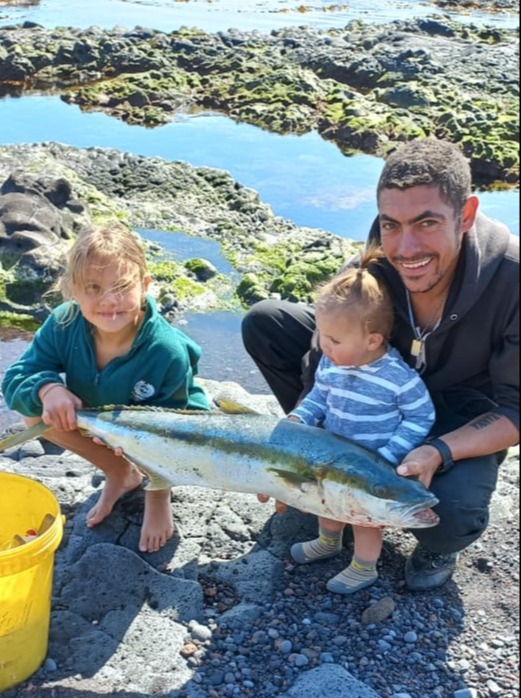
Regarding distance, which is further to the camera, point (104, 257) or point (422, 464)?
point (104, 257)

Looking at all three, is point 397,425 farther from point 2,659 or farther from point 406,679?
point 2,659

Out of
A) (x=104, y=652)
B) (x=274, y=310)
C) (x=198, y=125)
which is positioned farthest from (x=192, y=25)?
(x=104, y=652)

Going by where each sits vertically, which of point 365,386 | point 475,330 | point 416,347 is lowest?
point 365,386

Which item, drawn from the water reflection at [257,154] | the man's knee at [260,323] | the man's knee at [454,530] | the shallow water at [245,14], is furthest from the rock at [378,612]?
the shallow water at [245,14]

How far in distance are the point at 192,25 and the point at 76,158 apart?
1131cm

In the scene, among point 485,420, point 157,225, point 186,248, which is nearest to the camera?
point 485,420

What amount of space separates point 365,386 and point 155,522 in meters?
1.15

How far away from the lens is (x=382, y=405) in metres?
3.45

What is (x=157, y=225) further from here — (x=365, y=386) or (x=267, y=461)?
(x=267, y=461)

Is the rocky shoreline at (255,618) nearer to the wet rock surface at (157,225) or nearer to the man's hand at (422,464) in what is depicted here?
A: the man's hand at (422,464)

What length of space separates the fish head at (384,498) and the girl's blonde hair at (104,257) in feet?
4.33

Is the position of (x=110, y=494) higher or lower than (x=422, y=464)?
lower

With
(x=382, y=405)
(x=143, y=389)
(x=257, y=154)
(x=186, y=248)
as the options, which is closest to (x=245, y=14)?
(x=257, y=154)

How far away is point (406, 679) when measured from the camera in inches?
126
